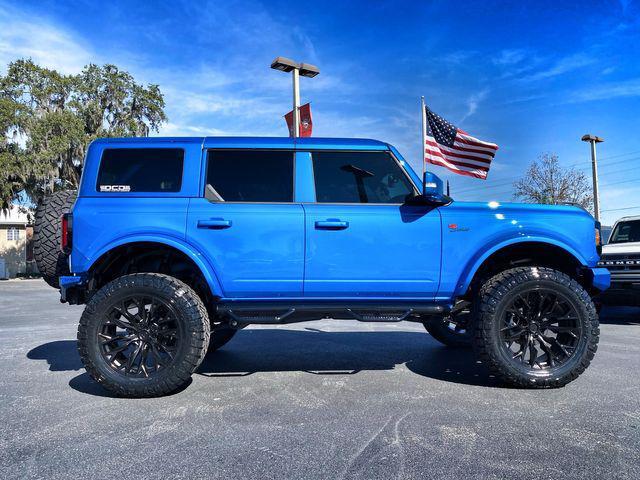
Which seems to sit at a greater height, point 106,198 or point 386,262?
point 106,198

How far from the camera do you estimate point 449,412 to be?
336 centimetres

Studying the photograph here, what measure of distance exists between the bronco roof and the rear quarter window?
10 cm

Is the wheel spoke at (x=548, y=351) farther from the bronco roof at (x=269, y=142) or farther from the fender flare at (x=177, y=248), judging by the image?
the fender flare at (x=177, y=248)

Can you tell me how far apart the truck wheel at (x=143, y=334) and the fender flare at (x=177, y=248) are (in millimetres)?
196

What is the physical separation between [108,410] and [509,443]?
2.81 m

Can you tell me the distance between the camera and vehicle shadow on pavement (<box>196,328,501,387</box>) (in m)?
4.56

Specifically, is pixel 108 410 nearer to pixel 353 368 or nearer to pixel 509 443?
pixel 353 368

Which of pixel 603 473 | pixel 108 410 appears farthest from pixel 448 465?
pixel 108 410

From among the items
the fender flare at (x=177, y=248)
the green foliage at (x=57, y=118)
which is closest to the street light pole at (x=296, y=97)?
the fender flare at (x=177, y=248)

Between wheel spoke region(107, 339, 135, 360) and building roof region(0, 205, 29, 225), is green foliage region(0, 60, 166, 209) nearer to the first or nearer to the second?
building roof region(0, 205, 29, 225)

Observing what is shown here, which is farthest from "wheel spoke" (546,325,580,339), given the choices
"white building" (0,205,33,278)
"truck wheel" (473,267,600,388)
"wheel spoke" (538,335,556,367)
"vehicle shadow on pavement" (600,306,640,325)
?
"white building" (0,205,33,278)

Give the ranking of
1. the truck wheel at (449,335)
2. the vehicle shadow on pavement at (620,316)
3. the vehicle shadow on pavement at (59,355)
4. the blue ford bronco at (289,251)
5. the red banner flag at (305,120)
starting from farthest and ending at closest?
1. the red banner flag at (305,120)
2. the vehicle shadow on pavement at (620,316)
3. the truck wheel at (449,335)
4. the vehicle shadow on pavement at (59,355)
5. the blue ford bronco at (289,251)

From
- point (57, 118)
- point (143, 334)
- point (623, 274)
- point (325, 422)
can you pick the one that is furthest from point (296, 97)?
point (57, 118)

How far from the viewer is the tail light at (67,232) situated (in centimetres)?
387
